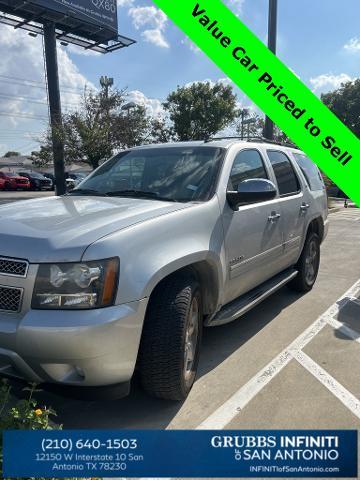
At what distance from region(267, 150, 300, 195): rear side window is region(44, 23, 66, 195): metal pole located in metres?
18.5

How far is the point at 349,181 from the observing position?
213 inches

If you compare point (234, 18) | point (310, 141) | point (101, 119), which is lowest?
point (310, 141)

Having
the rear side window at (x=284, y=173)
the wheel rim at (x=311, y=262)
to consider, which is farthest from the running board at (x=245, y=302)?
the rear side window at (x=284, y=173)

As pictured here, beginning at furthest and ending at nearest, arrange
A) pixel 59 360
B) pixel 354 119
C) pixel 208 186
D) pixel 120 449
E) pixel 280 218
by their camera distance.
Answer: pixel 354 119 < pixel 280 218 < pixel 208 186 < pixel 59 360 < pixel 120 449

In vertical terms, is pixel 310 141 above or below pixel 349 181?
above

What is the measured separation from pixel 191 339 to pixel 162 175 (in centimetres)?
146

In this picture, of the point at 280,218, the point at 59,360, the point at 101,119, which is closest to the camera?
the point at 59,360

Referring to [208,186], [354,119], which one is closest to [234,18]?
[208,186]

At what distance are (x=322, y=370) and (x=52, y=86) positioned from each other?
25089mm

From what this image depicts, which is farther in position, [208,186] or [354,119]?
[354,119]

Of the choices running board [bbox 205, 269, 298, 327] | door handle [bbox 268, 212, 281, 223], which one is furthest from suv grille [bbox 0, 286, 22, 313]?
door handle [bbox 268, 212, 281, 223]

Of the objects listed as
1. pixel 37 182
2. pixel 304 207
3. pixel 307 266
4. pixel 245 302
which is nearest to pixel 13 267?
pixel 245 302

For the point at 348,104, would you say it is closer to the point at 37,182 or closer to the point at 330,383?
the point at 37,182

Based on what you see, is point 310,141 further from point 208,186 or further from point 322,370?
point 322,370
